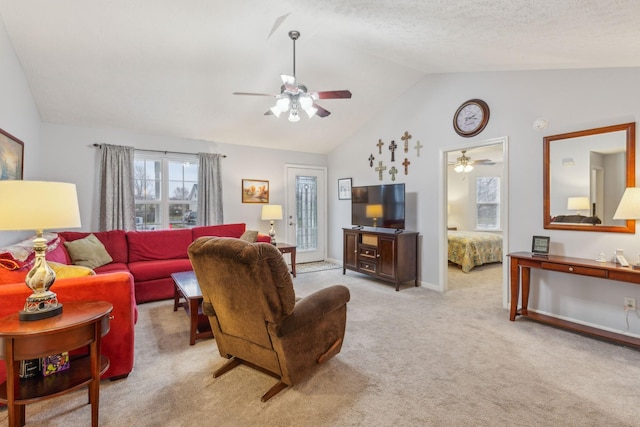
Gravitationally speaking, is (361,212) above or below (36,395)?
above

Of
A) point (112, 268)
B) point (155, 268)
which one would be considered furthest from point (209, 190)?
point (112, 268)

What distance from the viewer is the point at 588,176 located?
3127mm

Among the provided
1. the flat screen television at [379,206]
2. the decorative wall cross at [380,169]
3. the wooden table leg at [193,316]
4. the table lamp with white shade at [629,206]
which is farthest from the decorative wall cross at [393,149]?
the wooden table leg at [193,316]

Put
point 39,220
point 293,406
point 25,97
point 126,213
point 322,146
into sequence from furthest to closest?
point 322,146, point 126,213, point 25,97, point 293,406, point 39,220

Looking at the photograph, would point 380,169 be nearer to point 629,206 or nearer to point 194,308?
point 629,206

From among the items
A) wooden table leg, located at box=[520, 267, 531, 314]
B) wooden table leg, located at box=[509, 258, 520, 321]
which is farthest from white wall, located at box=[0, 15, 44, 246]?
wooden table leg, located at box=[520, 267, 531, 314]

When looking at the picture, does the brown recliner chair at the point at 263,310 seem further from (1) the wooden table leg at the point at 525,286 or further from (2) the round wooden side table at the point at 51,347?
(1) the wooden table leg at the point at 525,286

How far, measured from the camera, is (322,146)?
6469mm

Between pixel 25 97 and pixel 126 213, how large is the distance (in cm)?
181

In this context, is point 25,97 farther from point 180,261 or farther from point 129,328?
point 129,328

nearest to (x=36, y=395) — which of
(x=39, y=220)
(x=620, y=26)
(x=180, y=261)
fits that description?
(x=39, y=220)

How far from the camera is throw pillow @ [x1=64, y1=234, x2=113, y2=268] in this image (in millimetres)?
3775

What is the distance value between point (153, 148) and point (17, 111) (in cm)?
177

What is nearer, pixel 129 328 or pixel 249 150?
pixel 129 328
